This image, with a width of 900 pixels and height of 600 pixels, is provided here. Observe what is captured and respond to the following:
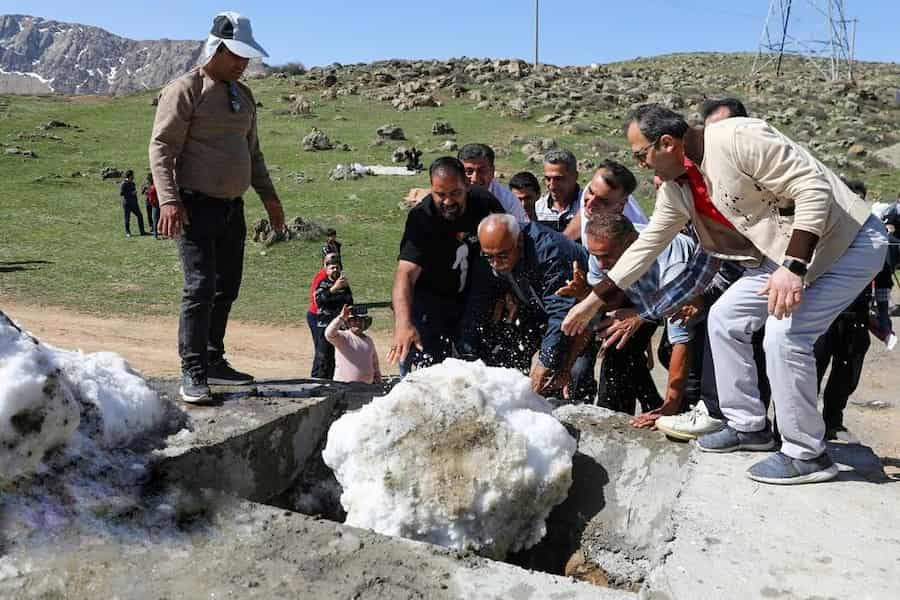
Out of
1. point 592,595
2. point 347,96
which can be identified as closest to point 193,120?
point 592,595

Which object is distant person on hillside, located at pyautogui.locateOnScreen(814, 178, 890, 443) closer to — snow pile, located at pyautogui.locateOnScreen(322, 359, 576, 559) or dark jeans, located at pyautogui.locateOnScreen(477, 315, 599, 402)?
dark jeans, located at pyautogui.locateOnScreen(477, 315, 599, 402)

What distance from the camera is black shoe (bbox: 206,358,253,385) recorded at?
4.70m

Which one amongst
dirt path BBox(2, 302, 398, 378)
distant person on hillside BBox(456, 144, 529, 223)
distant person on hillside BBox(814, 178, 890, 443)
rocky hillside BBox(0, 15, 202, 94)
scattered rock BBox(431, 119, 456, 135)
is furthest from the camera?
rocky hillside BBox(0, 15, 202, 94)

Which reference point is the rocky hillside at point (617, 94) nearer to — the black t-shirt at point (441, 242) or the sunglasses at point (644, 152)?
the black t-shirt at point (441, 242)

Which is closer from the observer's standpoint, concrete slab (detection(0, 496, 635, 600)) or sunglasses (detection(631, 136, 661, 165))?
concrete slab (detection(0, 496, 635, 600))

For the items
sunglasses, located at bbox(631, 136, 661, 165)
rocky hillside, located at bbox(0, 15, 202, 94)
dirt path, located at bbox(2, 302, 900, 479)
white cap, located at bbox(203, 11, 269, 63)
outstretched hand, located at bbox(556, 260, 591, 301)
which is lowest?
dirt path, located at bbox(2, 302, 900, 479)

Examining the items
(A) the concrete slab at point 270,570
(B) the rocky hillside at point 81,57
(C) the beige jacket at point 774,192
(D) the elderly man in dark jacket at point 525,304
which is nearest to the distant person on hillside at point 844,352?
(D) the elderly man in dark jacket at point 525,304

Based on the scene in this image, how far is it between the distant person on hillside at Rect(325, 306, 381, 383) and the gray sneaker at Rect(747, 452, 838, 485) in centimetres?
319

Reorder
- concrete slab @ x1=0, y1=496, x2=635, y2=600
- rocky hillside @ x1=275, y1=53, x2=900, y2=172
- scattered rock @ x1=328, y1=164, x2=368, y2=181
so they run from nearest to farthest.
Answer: concrete slab @ x1=0, y1=496, x2=635, y2=600 < scattered rock @ x1=328, y1=164, x2=368, y2=181 < rocky hillside @ x1=275, y1=53, x2=900, y2=172

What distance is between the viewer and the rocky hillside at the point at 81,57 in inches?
6437

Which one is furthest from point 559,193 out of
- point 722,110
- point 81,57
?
point 81,57

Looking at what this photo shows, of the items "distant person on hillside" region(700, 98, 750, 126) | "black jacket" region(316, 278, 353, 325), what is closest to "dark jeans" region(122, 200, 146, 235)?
"black jacket" region(316, 278, 353, 325)

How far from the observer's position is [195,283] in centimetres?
421

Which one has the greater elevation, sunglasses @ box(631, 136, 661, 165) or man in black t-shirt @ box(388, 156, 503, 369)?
sunglasses @ box(631, 136, 661, 165)
